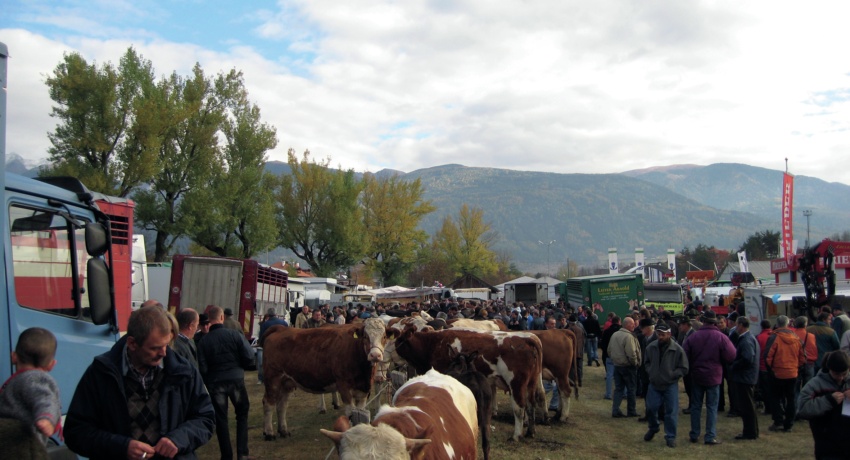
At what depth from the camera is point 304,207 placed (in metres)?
48.1

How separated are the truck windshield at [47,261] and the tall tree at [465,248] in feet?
218

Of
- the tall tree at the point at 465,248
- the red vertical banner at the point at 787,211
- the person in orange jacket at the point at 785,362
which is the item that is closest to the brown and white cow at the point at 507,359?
the person in orange jacket at the point at 785,362

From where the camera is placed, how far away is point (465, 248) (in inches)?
2894

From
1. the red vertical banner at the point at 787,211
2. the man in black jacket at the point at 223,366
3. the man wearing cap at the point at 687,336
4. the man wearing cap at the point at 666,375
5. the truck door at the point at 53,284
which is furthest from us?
the red vertical banner at the point at 787,211

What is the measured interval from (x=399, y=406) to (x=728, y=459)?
6545 mm

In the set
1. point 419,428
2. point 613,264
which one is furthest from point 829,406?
point 613,264

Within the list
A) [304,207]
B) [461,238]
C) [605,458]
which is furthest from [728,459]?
[461,238]

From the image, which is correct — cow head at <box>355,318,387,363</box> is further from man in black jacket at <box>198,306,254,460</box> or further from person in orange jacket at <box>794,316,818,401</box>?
person in orange jacket at <box>794,316,818,401</box>

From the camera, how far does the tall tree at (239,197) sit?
3297cm

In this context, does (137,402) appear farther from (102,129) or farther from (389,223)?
(389,223)

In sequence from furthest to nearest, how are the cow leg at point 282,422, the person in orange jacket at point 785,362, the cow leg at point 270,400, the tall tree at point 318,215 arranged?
the tall tree at point 318,215, the person in orange jacket at point 785,362, the cow leg at point 282,422, the cow leg at point 270,400

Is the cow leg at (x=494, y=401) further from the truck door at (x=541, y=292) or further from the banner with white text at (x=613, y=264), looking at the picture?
the banner with white text at (x=613, y=264)

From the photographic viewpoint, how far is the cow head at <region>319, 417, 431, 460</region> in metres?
3.98

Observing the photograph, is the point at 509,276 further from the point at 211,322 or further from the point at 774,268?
the point at 211,322
